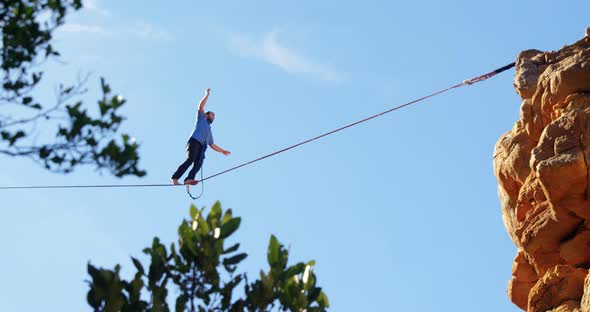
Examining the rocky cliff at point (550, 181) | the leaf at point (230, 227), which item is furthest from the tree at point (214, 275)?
the rocky cliff at point (550, 181)

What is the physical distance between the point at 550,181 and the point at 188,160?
8.66 m

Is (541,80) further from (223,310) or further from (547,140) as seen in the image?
(223,310)

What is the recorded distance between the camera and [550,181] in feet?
76.6

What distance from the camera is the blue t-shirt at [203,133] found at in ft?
83.4

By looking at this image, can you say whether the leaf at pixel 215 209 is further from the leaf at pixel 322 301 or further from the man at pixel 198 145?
the man at pixel 198 145

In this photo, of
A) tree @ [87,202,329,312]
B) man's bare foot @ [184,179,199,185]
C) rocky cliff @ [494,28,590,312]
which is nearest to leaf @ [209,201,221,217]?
tree @ [87,202,329,312]

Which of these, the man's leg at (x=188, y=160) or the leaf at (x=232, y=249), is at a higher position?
the man's leg at (x=188, y=160)

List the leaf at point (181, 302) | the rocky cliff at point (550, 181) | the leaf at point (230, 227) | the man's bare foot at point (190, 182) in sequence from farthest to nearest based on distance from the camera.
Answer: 1. the man's bare foot at point (190, 182)
2. the rocky cliff at point (550, 181)
3. the leaf at point (230, 227)
4. the leaf at point (181, 302)

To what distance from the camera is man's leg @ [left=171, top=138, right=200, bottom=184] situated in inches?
991

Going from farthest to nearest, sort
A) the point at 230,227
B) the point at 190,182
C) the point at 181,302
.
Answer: the point at 190,182, the point at 230,227, the point at 181,302

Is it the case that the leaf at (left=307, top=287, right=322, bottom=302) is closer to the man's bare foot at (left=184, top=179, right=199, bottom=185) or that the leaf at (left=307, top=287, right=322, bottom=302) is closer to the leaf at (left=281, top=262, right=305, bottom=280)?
the leaf at (left=281, top=262, right=305, bottom=280)

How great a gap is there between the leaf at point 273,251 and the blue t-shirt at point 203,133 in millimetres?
13833

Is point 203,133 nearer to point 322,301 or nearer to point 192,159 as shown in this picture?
Answer: point 192,159

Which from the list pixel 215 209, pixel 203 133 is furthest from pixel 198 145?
pixel 215 209
